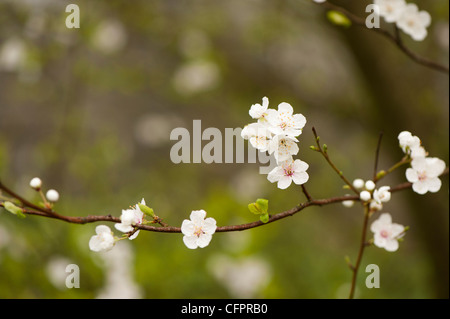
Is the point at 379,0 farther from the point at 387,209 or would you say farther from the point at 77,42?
the point at 387,209

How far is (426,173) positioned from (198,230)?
1.99ft

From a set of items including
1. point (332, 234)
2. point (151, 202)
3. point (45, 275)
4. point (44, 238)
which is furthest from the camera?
point (332, 234)

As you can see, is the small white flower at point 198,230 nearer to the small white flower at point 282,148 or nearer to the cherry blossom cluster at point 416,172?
the small white flower at point 282,148

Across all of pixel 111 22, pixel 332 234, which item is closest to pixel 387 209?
pixel 332 234

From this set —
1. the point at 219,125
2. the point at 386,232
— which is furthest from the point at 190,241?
the point at 219,125

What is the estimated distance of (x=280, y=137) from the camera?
1.02 m

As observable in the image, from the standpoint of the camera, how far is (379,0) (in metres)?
1.49

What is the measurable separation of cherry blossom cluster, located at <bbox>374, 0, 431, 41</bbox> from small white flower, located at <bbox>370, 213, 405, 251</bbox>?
2.19 ft

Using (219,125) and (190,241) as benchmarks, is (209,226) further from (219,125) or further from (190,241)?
(219,125)

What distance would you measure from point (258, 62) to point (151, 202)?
1.52 meters

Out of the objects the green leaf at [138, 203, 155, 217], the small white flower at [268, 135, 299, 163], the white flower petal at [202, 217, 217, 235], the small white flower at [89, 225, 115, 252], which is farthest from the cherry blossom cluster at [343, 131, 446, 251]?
the small white flower at [89, 225, 115, 252]
